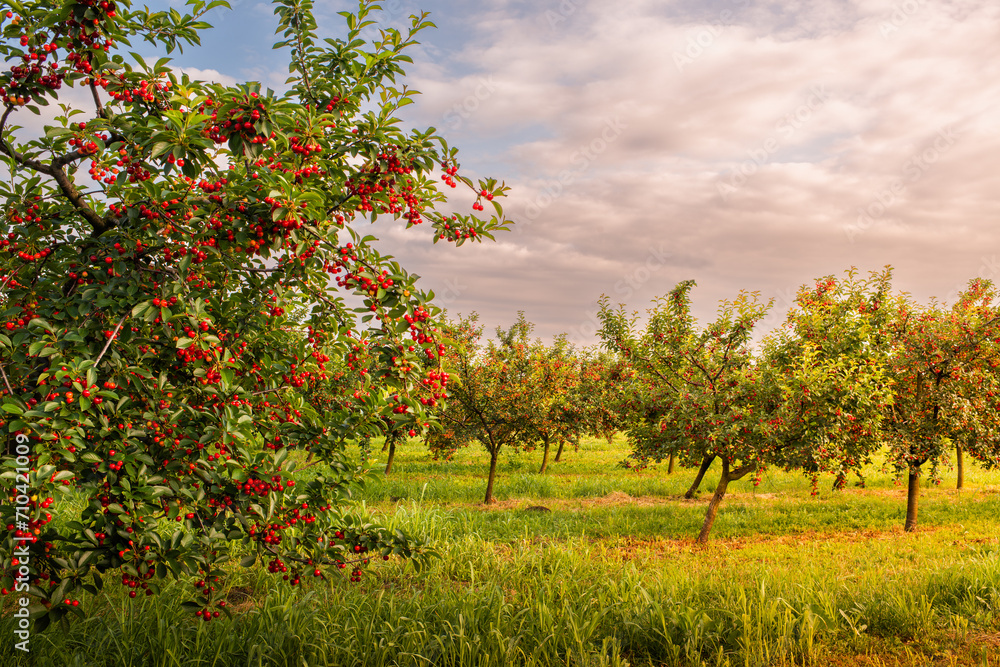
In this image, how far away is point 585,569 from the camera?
7004mm

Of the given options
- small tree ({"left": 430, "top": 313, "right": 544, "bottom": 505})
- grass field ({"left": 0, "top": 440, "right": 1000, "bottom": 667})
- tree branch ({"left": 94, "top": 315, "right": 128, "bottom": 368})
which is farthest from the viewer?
small tree ({"left": 430, "top": 313, "right": 544, "bottom": 505})

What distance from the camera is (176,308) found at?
354 cm

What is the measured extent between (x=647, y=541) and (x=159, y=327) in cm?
1027

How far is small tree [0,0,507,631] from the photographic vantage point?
326 cm

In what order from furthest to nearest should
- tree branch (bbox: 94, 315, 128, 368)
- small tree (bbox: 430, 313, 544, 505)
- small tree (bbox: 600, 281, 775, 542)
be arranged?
small tree (bbox: 430, 313, 544, 505)
small tree (bbox: 600, 281, 775, 542)
tree branch (bbox: 94, 315, 128, 368)

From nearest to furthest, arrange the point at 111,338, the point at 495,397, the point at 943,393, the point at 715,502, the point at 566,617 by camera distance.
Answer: the point at 111,338, the point at 566,617, the point at 715,502, the point at 943,393, the point at 495,397

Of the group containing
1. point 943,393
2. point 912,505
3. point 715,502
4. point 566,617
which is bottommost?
point 566,617

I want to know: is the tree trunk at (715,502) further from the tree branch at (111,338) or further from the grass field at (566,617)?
the tree branch at (111,338)

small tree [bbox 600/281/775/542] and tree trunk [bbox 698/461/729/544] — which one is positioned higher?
small tree [bbox 600/281/775/542]

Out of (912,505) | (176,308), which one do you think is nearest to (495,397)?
(912,505)

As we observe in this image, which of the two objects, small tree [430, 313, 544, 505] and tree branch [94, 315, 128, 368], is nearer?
tree branch [94, 315, 128, 368]

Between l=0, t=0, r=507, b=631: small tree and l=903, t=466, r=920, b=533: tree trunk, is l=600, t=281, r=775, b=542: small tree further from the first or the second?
l=0, t=0, r=507, b=631: small tree

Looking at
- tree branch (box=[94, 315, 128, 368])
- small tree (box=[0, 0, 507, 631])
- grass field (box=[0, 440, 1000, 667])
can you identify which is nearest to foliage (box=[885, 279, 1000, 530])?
grass field (box=[0, 440, 1000, 667])

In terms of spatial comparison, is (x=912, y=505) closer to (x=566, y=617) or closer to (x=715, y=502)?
(x=715, y=502)
